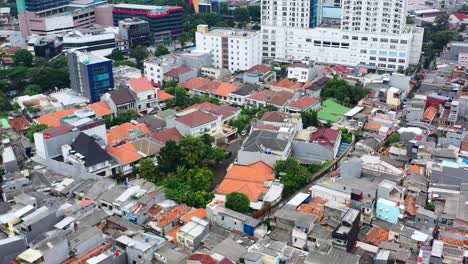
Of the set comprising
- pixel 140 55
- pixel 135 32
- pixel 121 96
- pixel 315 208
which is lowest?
pixel 315 208

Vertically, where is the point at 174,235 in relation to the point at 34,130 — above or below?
below

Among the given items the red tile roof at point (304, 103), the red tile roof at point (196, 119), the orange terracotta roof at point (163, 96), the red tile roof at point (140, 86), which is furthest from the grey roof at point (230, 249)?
the orange terracotta roof at point (163, 96)

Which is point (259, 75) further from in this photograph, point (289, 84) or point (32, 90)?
point (32, 90)

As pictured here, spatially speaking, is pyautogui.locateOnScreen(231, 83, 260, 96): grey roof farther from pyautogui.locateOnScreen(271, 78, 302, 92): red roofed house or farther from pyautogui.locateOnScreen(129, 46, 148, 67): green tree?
pyautogui.locateOnScreen(129, 46, 148, 67): green tree

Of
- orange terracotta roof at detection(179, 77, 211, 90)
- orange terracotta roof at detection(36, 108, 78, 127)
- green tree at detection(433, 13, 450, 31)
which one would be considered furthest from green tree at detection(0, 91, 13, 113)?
green tree at detection(433, 13, 450, 31)

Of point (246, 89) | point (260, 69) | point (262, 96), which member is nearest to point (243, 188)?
point (262, 96)

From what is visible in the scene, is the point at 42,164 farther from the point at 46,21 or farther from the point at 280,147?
the point at 46,21

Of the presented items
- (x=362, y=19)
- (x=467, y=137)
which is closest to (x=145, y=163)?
(x=467, y=137)

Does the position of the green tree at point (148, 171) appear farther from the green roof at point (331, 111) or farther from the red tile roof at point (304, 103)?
the green roof at point (331, 111)
